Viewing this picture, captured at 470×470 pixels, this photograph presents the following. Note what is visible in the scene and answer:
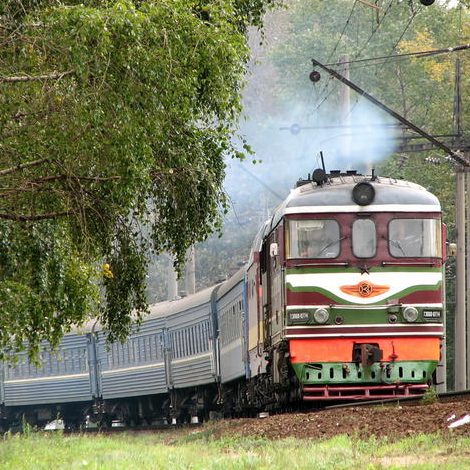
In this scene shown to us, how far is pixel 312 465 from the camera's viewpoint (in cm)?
1010

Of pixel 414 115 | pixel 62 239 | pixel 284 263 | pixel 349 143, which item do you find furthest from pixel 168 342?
pixel 414 115

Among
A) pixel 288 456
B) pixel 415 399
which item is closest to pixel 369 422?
pixel 415 399

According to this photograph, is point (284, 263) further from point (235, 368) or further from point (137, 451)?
point (235, 368)

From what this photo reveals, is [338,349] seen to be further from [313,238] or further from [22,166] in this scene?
Result: [22,166]

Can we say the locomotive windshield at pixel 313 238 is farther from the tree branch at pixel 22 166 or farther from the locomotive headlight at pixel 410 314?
the tree branch at pixel 22 166

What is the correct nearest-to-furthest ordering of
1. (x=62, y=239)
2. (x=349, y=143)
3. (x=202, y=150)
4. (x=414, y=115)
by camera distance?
1. (x=62, y=239)
2. (x=202, y=150)
3. (x=349, y=143)
4. (x=414, y=115)

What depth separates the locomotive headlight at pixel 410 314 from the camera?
17203 millimetres

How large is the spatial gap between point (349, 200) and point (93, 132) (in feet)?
18.1

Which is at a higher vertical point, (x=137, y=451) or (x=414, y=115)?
(x=414, y=115)

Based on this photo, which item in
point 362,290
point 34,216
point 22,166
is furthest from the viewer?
point 362,290

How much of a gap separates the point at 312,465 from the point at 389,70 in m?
55.8

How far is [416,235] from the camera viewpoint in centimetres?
1752

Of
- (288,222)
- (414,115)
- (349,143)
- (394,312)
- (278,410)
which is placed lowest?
(278,410)

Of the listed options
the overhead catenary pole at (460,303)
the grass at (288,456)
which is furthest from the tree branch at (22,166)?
the overhead catenary pole at (460,303)
